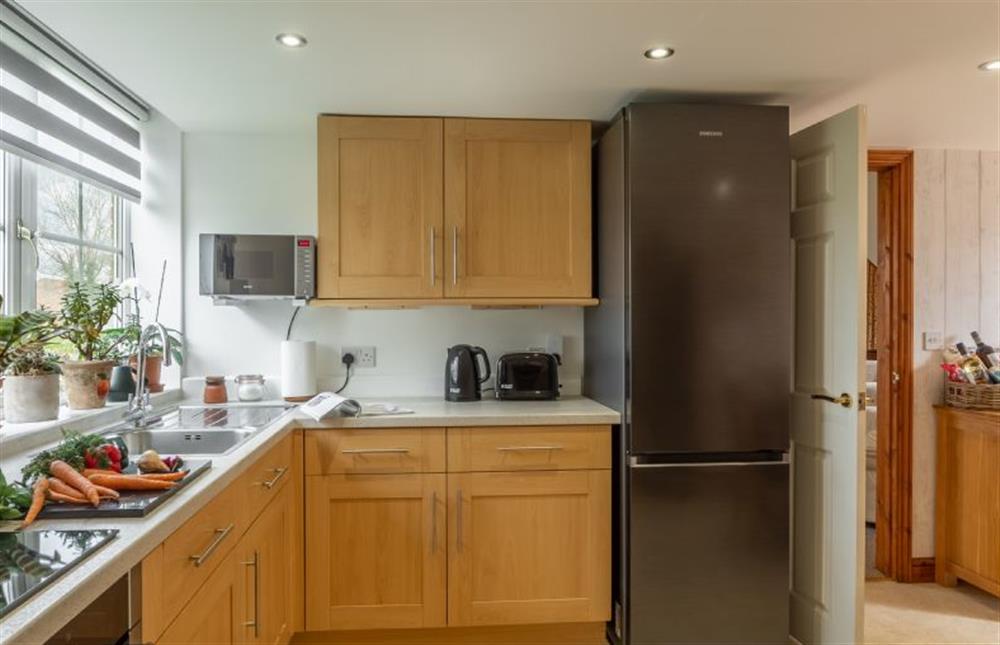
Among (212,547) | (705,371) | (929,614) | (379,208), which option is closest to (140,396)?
(212,547)

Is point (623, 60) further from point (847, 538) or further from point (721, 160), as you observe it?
point (847, 538)

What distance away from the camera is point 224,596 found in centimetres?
147

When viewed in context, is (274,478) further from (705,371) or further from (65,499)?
(705,371)

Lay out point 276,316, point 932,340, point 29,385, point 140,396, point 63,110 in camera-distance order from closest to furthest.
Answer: point 29,385 → point 140,396 → point 63,110 → point 276,316 → point 932,340

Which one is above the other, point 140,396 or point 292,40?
point 292,40

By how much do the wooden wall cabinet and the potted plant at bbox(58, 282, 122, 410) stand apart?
75 cm

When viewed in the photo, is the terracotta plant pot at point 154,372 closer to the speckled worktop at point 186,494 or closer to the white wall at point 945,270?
the speckled worktop at point 186,494

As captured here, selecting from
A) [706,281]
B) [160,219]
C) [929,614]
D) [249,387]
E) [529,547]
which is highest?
[160,219]

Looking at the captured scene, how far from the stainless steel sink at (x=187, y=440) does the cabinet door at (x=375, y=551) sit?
1.06ft

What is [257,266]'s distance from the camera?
94.2 inches

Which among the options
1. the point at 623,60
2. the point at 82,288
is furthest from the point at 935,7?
the point at 82,288

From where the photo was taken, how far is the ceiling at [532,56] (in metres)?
1.62

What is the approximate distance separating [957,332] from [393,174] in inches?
111

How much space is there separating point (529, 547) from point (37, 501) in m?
1.57
